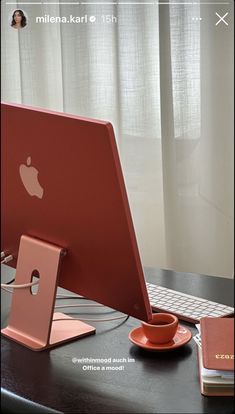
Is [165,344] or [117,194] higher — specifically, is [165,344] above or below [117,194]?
below

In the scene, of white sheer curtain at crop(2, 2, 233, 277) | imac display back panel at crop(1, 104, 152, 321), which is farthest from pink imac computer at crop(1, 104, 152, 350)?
white sheer curtain at crop(2, 2, 233, 277)

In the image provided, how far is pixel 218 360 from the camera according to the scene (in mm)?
981

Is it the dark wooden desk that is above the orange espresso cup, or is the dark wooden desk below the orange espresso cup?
below

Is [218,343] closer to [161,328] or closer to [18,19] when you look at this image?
[161,328]

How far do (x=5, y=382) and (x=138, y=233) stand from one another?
1.07 ft

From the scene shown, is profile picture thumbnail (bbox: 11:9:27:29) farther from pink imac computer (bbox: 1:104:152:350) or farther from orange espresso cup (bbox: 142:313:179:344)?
orange espresso cup (bbox: 142:313:179:344)

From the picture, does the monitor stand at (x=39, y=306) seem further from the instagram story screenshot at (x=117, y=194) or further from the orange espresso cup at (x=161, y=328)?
the orange espresso cup at (x=161, y=328)

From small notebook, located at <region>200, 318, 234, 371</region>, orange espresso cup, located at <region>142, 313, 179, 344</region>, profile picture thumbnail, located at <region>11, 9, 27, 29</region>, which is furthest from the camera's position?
profile picture thumbnail, located at <region>11, 9, 27, 29</region>

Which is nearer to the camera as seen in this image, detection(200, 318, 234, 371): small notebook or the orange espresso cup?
detection(200, 318, 234, 371): small notebook

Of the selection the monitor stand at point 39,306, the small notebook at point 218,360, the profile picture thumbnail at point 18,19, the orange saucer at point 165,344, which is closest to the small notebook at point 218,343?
the small notebook at point 218,360

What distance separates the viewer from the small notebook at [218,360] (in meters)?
0.98

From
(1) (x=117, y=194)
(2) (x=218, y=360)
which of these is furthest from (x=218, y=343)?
(1) (x=117, y=194)

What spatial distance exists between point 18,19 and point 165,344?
22.8 inches

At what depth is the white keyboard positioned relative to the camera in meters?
1.19
